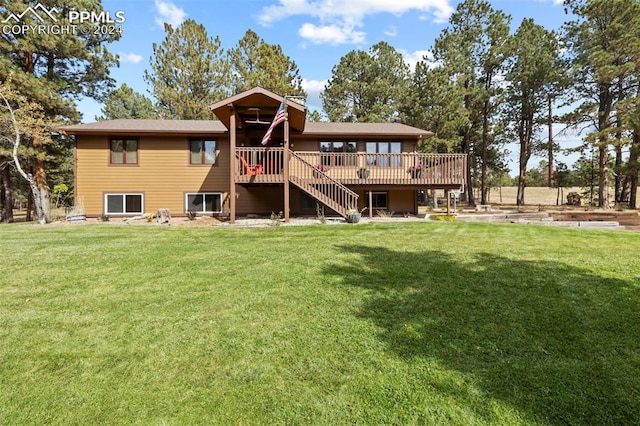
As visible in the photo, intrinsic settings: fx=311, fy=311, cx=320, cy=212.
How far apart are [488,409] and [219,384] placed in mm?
1911

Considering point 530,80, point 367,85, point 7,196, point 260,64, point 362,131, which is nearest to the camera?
point 362,131

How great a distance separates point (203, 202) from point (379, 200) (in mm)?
8766

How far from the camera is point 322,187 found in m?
12.2

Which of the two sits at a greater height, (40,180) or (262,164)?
(262,164)

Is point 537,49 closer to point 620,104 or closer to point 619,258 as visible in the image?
point 620,104

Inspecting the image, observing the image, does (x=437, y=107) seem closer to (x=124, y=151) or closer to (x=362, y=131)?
(x=362, y=131)

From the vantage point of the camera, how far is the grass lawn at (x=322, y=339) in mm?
2119

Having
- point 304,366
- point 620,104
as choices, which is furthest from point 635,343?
point 620,104

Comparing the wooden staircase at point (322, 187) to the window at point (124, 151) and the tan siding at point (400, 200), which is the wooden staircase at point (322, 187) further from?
the window at point (124, 151)

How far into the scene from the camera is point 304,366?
2.57 metres

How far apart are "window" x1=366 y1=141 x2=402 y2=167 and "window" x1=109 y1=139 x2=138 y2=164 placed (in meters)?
10.9

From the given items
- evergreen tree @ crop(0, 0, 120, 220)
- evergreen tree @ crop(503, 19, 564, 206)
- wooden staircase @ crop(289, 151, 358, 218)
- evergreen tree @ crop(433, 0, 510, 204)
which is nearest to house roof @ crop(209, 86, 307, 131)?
wooden staircase @ crop(289, 151, 358, 218)

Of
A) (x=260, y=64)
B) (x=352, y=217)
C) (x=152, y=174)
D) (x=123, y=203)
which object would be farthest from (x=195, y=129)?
(x=260, y=64)

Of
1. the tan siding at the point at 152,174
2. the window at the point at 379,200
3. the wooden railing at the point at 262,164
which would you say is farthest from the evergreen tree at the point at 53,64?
the window at the point at 379,200
